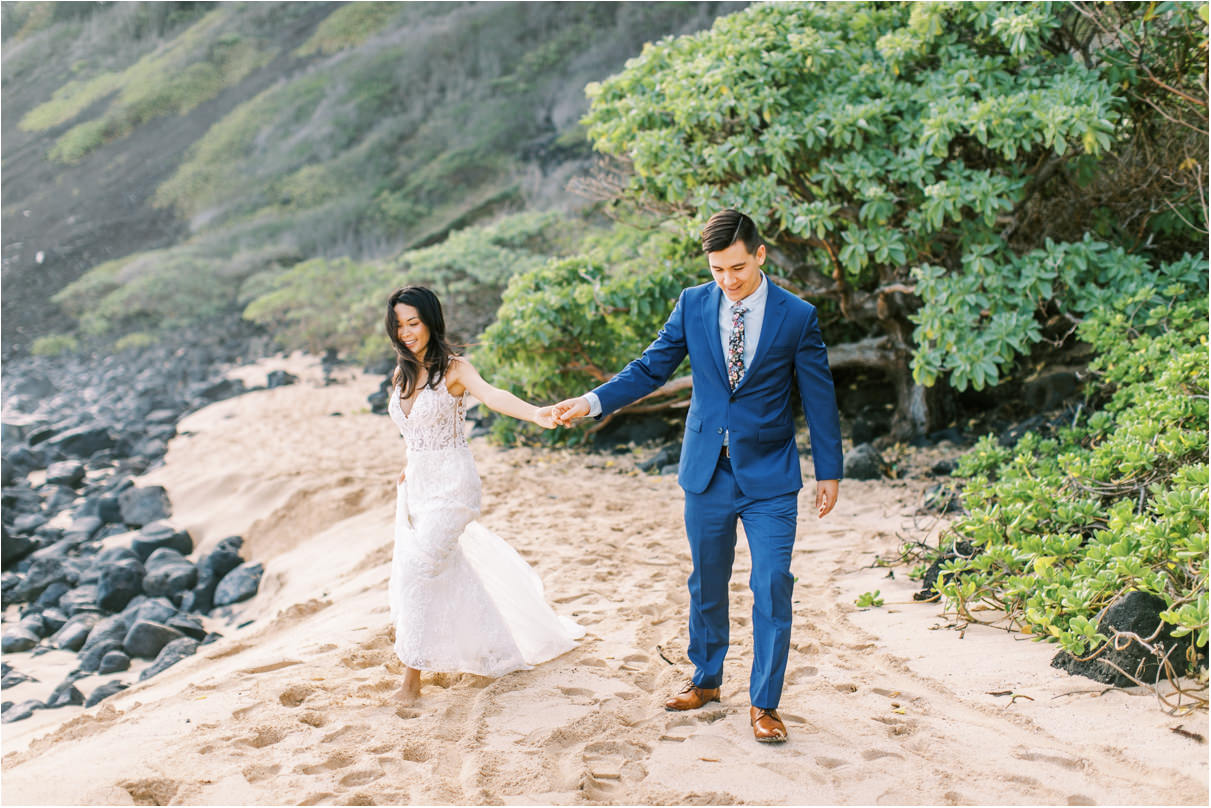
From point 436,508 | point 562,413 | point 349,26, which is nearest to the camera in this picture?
point 562,413

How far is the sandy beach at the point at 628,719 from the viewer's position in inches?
110

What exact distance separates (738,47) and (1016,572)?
4.37m

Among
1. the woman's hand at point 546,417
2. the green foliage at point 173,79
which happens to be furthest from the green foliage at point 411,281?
the green foliage at point 173,79

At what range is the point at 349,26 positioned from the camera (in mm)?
29016

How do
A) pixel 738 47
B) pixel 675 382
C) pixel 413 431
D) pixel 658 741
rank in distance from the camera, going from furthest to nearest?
pixel 675 382 < pixel 738 47 < pixel 413 431 < pixel 658 741

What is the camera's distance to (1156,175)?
22.3 feet

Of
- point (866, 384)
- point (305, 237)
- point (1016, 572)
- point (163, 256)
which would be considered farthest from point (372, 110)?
point (1016, 572)

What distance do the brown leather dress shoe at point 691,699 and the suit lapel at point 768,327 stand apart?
1.15m

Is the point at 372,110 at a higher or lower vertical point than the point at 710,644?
higher

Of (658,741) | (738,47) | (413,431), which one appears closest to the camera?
(658,741)

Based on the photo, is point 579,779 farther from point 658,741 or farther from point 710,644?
point 710,644

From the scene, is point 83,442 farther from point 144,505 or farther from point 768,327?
point 768,327

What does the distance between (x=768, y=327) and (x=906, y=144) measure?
411 centimetres

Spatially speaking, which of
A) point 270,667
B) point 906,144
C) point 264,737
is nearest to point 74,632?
point 270,667
